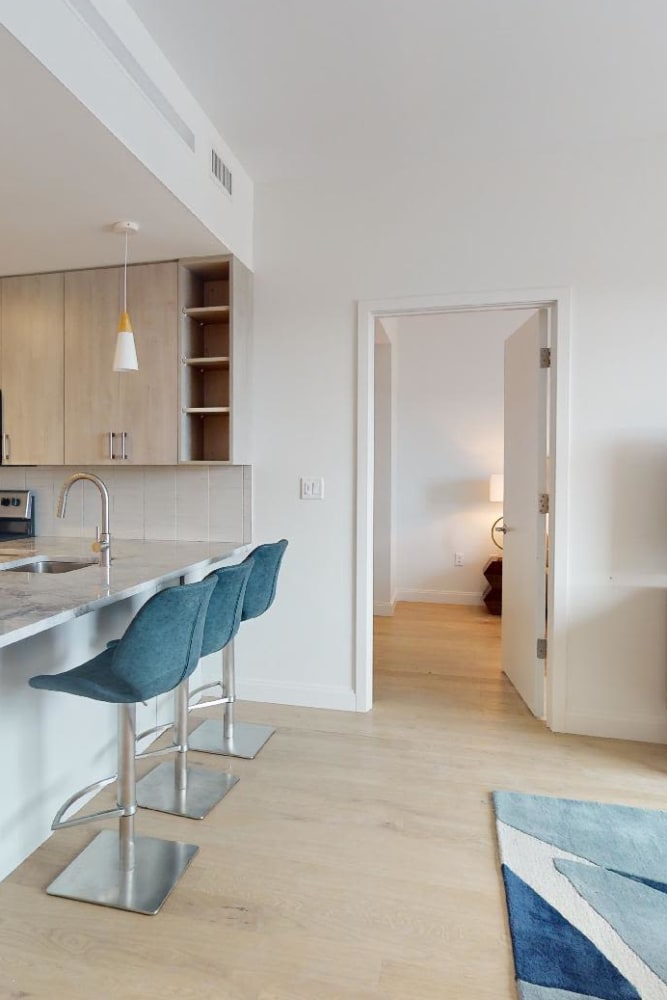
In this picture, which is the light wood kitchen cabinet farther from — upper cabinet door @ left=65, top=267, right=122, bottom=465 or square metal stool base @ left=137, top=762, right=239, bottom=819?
square metal stool base @ left=137, top=762, right=239, bottom=819

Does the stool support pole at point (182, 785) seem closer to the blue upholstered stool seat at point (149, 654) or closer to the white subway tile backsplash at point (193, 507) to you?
the blue upholstered stool seat at point (149, 654)

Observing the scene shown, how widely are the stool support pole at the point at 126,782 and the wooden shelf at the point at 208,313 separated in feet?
6.49

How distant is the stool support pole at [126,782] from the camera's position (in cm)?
176

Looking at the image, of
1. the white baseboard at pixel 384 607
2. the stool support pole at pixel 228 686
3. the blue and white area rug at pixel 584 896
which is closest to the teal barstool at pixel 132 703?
the stool support pole at pixel 228 686

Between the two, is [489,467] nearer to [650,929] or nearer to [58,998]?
[650,929]

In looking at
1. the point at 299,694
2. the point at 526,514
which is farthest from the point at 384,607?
the point at 526,514

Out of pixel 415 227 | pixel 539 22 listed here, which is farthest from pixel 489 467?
pixel 539 22

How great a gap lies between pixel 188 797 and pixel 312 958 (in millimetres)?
848

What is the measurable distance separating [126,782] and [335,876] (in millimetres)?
704

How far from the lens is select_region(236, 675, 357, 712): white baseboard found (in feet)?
10.2

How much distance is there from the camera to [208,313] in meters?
3.01

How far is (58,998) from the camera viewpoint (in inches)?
54.2

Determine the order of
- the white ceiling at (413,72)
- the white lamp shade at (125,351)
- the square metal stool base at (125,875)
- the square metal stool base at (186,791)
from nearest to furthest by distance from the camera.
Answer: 1. the square metal stool base at (125,875)
2. the white ceiling at (413,72)
3. the square metal stool base at (186,791)
4. the white lamp shade at (125,351)

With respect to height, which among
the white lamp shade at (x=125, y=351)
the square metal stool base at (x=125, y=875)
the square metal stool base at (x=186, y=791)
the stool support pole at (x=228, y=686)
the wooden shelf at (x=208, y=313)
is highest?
the wooden shelf at (x=208, y=313)
